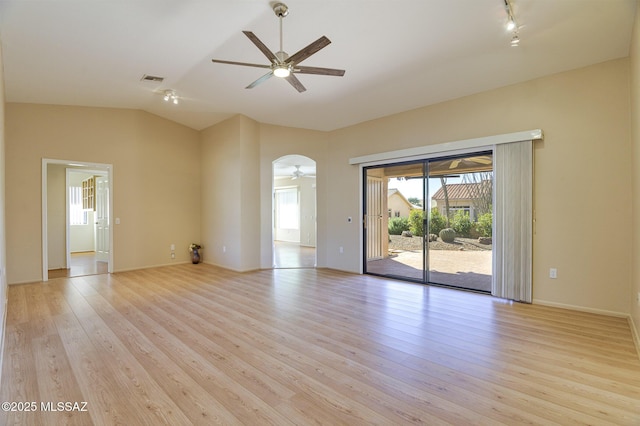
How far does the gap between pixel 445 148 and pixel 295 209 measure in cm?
738

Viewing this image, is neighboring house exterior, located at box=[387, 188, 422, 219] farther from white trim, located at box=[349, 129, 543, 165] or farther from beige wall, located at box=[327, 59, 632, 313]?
beige wall, located at box=[327, 59, 632, 313]

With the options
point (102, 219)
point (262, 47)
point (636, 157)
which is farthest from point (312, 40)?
point (102, 219)

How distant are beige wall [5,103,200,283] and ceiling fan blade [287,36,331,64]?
5.05 meters

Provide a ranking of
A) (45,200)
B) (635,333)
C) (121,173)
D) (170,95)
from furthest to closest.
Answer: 1. (121,173)
2. (45,200)
3. (170,95)
4. (635,333)

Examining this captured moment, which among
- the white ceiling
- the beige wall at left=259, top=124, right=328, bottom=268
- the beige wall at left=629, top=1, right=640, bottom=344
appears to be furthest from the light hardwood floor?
the white ceiling

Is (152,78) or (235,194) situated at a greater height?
(152,78)

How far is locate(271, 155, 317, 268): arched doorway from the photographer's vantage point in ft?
30.4

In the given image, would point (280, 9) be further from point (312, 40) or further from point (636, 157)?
point (636, 157)

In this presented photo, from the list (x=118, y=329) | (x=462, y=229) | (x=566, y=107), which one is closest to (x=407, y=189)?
(x=462, y=229)

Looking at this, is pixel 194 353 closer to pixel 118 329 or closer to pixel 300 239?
pixel 118 329

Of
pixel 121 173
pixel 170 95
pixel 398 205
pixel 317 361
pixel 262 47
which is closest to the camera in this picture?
pixel 317 361

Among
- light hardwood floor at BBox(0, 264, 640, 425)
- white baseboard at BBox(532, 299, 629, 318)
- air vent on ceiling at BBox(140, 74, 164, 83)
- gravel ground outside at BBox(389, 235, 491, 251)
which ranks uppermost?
air vent on ceiling at BBox(140, 74, 164, 83)

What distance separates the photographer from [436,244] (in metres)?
5.11

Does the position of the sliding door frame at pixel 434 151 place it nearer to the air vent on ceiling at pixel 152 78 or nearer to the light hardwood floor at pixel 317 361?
the light hardwood floor at pixel 317 361
